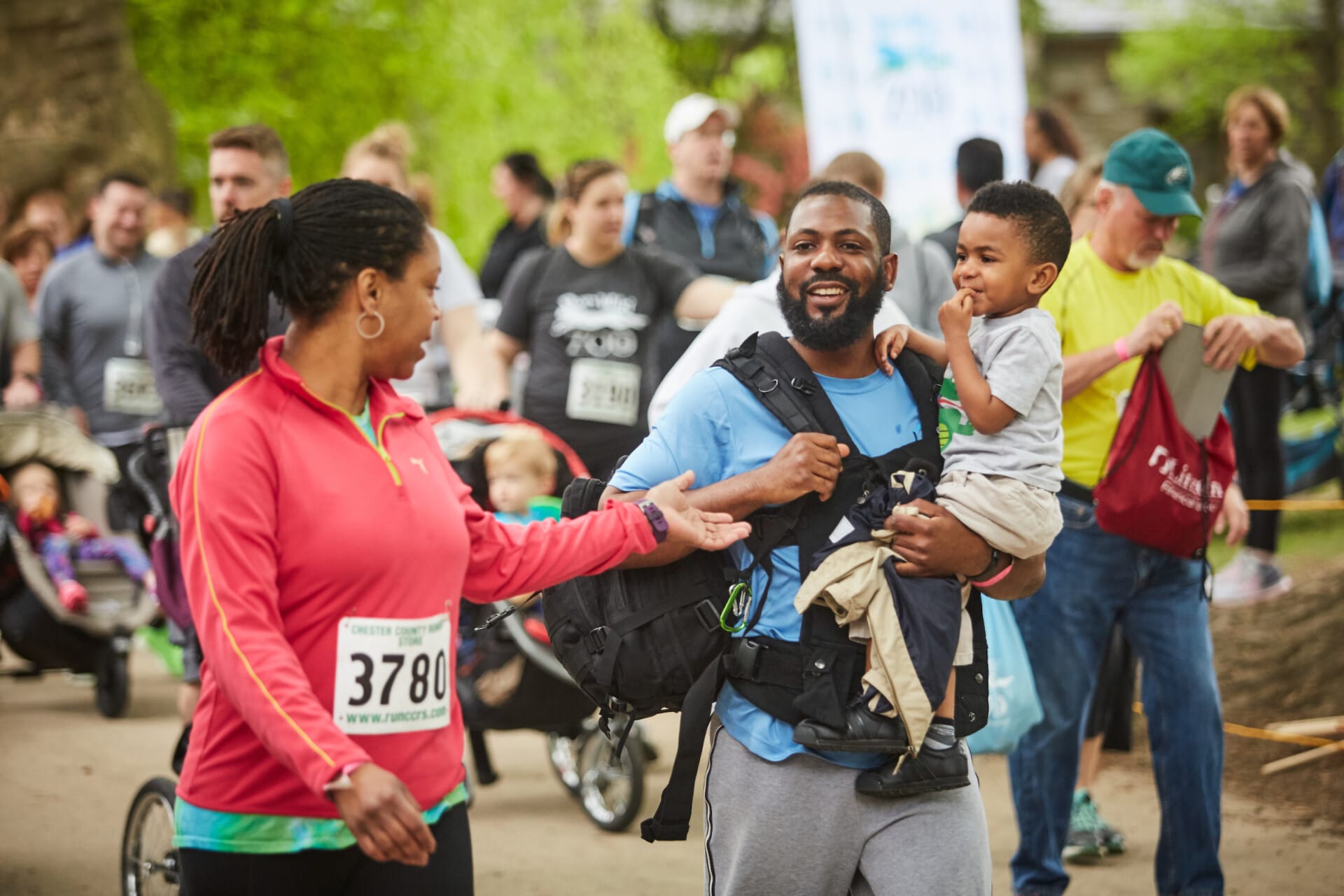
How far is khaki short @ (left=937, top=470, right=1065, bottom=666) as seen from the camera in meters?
3.34

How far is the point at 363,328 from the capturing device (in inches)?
118

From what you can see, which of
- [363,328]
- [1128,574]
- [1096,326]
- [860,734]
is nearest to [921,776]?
[860,734]

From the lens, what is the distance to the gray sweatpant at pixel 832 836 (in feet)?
10.8

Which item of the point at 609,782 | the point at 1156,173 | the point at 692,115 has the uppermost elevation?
the point at 692,115

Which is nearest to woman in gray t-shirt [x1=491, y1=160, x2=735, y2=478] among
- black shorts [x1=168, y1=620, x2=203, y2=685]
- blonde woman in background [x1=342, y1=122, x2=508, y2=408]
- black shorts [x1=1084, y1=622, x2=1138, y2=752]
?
blonde woman in background [x1=342, y1=122, x2=508, y2=408]

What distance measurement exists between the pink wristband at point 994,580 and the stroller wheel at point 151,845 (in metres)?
2.67

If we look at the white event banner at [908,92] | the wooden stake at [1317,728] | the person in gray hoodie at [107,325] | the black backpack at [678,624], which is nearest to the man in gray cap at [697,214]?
the white event banner at [908,92]

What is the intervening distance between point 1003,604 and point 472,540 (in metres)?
→ 2.41

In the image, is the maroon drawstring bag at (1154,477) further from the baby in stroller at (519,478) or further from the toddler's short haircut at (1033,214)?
the baby in stroller at (519,478)

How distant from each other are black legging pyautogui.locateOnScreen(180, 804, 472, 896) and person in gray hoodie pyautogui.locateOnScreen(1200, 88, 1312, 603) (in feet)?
20.6

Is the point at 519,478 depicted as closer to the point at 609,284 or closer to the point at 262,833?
the point at 609,284

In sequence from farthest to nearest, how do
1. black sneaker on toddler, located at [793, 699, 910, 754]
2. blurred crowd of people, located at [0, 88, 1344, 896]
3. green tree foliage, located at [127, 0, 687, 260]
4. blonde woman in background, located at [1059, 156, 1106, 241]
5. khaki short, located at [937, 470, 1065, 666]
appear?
green tree foliage, located at [127, 0, 687, 260]
blonde woman in background, located at [1059, 156, 1106, 241]
blurred crowd of people, located at [0, 88, 1344, 896]
khaki short, located at [937, 470, 1065, 666]
black sneaker on toddler, located at [793, 699, 910, 754]

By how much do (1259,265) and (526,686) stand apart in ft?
17.0

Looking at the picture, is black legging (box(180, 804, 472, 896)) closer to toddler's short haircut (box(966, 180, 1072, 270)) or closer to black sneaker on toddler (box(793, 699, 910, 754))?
black sneaker on toddler (box(793, 699, 910, 754))
